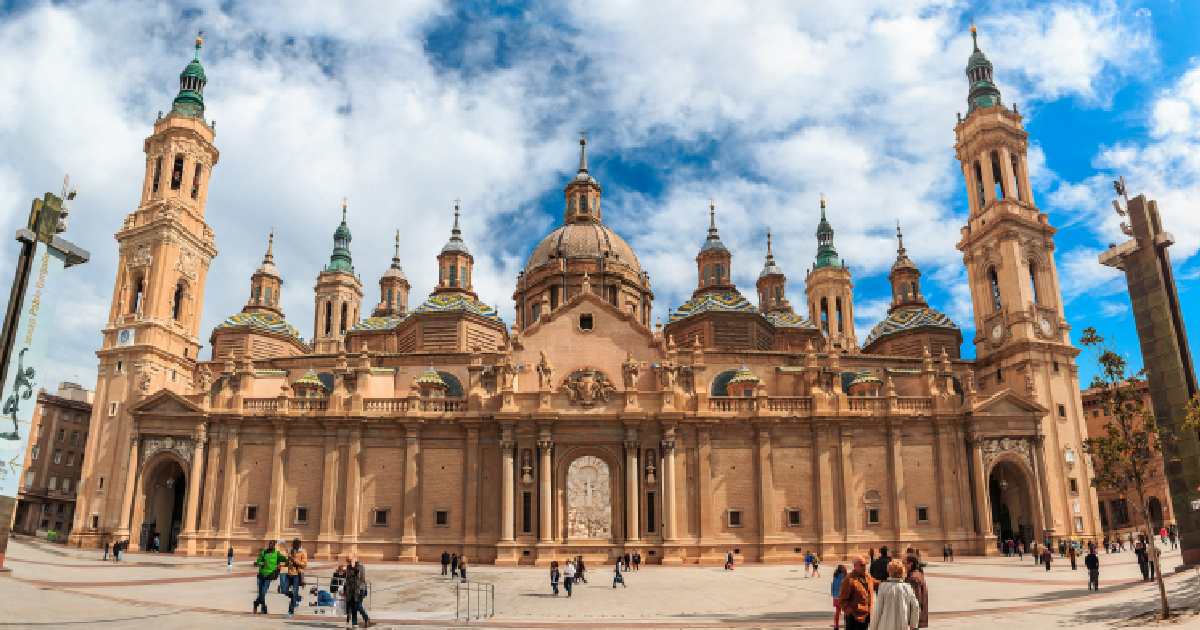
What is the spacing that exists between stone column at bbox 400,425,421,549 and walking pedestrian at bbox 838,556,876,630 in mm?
39222

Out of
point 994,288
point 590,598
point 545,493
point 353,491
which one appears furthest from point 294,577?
point 994,288

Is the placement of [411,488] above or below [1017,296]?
below

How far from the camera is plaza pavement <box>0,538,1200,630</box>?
21.7 m

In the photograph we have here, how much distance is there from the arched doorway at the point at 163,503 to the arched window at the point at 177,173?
916 inches

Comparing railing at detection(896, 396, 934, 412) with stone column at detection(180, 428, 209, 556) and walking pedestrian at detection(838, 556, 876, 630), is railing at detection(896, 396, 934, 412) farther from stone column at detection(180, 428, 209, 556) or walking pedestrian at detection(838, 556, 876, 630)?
stone column at detection(180, 428, 209, 556)

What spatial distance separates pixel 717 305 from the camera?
64.7 m

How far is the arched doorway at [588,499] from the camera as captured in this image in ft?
159

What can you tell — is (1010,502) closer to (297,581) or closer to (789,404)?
(789,404)

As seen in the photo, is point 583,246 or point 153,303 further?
point 583,246

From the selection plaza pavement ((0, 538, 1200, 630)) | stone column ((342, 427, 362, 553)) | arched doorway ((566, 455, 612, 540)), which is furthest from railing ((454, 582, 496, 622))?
stone column ((342, 427, 362, 553))

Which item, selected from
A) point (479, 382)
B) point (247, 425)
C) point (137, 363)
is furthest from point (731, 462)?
point (137, 363)

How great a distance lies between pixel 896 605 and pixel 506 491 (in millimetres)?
38521

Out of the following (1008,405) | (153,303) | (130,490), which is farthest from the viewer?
(153,303)

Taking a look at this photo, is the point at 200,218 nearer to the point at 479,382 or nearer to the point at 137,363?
the point at 137,363
